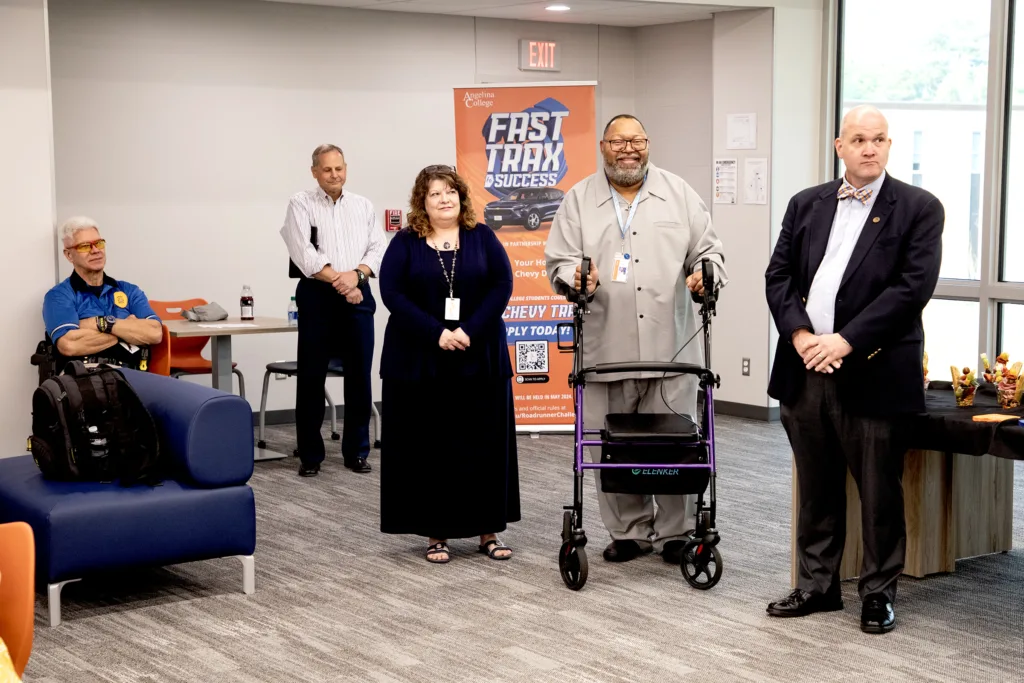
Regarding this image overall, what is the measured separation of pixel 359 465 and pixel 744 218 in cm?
314

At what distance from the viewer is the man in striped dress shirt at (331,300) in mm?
6750

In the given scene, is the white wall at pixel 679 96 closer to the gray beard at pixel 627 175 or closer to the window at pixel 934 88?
the window at pixel 934 88

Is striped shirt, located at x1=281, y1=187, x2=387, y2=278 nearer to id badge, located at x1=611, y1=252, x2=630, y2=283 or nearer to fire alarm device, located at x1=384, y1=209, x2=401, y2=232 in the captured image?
fire alarm device, located at x1=384, y1=209, x2=401, y2=232

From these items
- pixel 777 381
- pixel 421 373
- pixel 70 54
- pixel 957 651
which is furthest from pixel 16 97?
pixel 957 651

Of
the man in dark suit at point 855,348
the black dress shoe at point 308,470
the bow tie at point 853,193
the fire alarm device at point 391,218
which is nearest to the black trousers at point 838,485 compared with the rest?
the man in dark suit at point 855,348

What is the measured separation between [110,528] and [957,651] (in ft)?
8.99

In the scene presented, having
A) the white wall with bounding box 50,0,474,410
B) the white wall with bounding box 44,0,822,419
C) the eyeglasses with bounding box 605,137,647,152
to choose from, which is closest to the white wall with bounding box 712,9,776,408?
the white wall with bounding box 44,0,822,419

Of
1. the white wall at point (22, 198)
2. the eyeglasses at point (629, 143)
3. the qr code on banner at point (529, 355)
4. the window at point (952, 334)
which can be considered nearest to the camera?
the eyeglasses at point (629, 143)

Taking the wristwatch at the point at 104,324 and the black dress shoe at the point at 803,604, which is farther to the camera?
the wristwatch at the point at 104,324

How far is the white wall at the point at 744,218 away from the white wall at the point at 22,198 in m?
4.35

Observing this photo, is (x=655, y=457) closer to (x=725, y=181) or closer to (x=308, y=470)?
(x=308, y=470)

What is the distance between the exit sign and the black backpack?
511 cm

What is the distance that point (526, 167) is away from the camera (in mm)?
7766

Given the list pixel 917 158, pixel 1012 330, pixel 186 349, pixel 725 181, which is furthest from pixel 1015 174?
pixel 186 349
